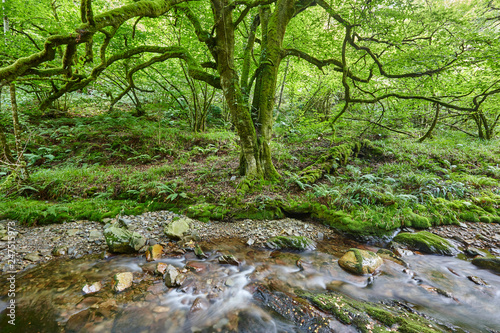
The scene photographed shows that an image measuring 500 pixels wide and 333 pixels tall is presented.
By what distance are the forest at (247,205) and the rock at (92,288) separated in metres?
0.02

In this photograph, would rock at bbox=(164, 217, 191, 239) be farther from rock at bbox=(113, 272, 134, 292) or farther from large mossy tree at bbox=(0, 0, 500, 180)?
large mossy tree at bbox=(0, 0, 500, 180)

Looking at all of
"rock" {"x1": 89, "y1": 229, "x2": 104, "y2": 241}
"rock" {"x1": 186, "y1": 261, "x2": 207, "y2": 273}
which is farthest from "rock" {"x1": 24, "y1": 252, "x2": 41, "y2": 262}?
"rock" {"x1": 186, "y1": 261, "x2": 207, "y2": 273}

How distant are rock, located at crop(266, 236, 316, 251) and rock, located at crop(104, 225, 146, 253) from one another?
2696 millimetres

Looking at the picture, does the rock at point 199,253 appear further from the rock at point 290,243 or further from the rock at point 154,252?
the rock at point 290,243

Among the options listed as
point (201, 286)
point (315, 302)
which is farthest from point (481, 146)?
point (201, 286)

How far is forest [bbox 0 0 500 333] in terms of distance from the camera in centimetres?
272

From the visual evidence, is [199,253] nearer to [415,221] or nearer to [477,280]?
[477,280]

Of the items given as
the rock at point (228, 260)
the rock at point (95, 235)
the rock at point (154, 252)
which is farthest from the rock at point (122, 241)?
the rock at point (228, 260)

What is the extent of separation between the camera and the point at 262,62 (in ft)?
19.4

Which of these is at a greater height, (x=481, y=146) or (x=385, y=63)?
(x=385, y=63)

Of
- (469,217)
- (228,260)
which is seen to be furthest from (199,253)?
(469,217)

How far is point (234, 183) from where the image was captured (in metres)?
6.00

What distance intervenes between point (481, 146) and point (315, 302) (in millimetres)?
13534

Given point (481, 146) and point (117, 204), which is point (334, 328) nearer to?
point (117, 204)
